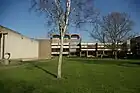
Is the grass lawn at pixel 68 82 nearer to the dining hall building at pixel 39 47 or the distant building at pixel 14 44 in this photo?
the dining hall building at pixel 39 47

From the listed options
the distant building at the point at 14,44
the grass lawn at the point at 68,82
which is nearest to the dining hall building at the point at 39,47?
the distant building at the point at 14,44

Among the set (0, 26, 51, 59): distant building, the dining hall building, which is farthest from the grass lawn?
(0, 26, 51, 59): distant building

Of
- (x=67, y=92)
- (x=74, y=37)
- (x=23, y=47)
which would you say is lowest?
(x=67, y=92)

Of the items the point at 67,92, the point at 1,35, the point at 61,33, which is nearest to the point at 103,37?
the point at 1,35

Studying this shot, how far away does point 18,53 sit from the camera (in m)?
41.7

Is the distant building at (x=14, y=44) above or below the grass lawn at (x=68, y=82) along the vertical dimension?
above

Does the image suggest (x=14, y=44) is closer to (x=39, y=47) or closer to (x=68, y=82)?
(x=39, y=47)

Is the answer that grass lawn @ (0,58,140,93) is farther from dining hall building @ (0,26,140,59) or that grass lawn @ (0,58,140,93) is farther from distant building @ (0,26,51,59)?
distant building @ (0,26,51,59)

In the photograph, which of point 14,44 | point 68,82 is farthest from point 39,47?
point 68,82

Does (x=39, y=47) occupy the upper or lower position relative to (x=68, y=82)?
upper

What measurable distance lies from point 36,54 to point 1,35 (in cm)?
2777

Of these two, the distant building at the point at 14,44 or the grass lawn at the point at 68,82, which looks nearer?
the grass lawn at the point at 68,82

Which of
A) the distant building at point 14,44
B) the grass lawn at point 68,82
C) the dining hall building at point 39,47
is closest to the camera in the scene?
the grass lawn at point 68,82

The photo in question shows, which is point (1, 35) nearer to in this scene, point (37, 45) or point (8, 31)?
point (8, 31)
